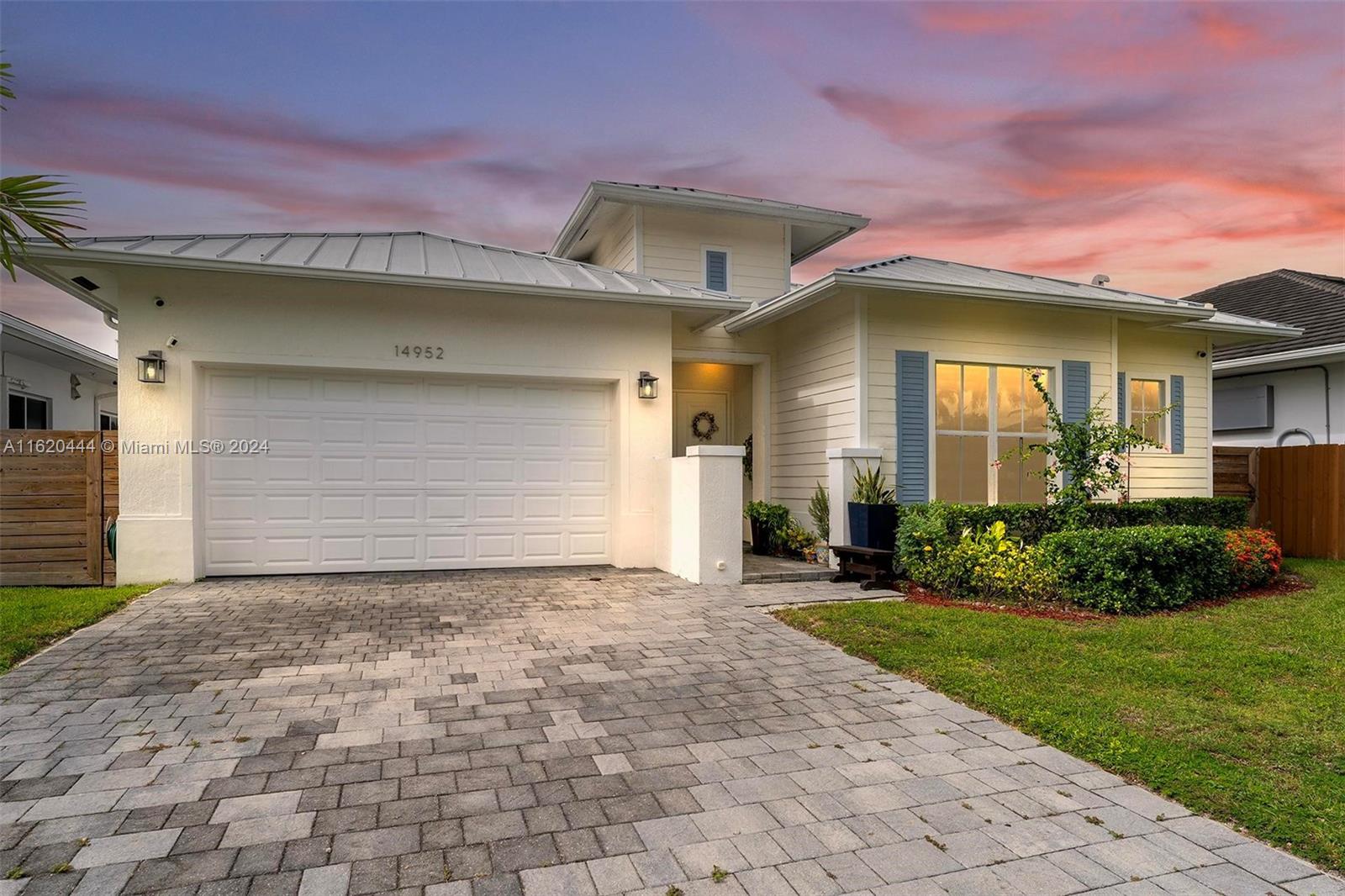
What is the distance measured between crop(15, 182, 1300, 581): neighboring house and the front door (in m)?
1.04

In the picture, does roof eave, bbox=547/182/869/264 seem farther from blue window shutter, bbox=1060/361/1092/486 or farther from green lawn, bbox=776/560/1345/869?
green lawn, bbox=776/560/1345/869

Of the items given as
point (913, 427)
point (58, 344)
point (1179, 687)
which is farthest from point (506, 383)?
point (58, 344)

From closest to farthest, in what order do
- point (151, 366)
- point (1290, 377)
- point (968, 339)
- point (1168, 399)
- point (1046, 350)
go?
point (151, 366)
point (968, 339)
point (1046, 350)
point (1168, 399)
point (1290, 377)

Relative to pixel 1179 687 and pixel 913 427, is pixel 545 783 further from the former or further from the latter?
pixel 913 427

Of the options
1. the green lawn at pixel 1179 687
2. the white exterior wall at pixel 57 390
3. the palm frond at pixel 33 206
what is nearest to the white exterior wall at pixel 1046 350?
the green lawn at pixel 1179 687

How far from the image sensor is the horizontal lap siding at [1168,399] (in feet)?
36.5

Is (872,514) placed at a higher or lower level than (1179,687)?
higher

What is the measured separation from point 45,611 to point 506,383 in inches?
192

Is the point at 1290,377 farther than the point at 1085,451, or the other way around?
the point at 1290,377

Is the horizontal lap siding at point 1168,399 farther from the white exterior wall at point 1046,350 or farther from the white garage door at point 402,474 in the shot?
the white garage door at point 402,474

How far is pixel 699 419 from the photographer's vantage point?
11.9 m

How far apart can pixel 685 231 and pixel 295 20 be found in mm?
5665

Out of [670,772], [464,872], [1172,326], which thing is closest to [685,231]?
[1172,326]

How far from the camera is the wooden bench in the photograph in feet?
26.7
